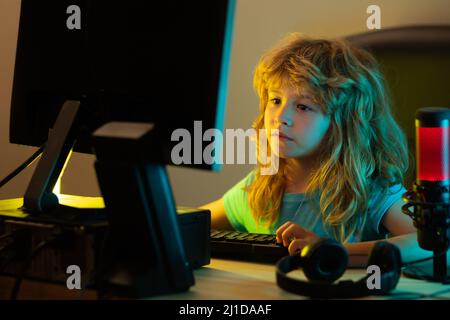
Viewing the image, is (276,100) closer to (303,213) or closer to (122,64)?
(303,213)

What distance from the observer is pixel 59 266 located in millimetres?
1038

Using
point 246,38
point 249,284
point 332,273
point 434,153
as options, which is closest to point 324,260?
point 332,273

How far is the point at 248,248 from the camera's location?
1.23 meters

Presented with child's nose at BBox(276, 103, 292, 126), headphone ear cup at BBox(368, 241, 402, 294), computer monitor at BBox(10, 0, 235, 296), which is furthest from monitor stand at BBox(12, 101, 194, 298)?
child's nose at BBox(276, 103, 292, 126)

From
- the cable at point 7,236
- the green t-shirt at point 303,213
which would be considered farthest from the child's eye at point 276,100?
the cable at point 7,236

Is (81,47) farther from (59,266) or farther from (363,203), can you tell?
(363,203)

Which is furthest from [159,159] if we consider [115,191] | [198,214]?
[198,214]

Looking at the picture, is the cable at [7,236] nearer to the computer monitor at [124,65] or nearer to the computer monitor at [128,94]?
A: the computer monitor at [128,94]

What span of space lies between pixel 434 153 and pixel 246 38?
4.02 feet

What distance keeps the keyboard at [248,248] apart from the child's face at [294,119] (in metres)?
0.29

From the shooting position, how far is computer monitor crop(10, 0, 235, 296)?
938 mm

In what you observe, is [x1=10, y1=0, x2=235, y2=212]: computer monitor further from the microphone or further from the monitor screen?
the microphone

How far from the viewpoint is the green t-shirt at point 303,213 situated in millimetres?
1512
